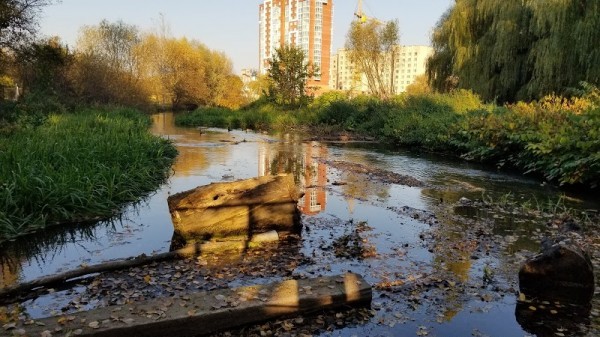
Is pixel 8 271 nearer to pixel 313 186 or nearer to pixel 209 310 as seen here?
pixel 209 310

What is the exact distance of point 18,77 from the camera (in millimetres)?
21797

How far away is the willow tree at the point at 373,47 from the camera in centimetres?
4072

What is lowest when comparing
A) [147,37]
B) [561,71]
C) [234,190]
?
[234,190]

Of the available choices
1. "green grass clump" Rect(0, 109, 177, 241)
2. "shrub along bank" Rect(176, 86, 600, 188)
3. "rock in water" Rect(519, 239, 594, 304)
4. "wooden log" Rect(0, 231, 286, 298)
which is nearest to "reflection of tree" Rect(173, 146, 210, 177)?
"green grass clump" Rect(0, 109, 177, 241)

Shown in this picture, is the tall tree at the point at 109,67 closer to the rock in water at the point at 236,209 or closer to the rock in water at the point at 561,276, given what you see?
the rock in water at the point at 236,209

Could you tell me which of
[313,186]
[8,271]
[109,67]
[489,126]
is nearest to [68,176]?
[8,271]

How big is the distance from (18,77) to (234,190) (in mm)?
21117

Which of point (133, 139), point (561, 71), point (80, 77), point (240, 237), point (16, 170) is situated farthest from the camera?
point (80, 77)

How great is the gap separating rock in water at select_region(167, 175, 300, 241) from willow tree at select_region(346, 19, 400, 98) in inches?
1394

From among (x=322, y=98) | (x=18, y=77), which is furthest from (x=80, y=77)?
(x=322, y=98)

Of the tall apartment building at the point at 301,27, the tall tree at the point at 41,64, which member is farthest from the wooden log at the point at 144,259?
the tall apartment building at the point at 301,27

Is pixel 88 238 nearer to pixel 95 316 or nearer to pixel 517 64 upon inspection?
pixel 95 316

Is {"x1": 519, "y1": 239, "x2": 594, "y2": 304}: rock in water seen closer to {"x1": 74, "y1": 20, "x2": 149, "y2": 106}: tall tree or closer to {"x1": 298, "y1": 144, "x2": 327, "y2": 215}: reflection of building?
{"x1": 298, "y1": 144, "x2": 327, "y2": 215}: reflection of building

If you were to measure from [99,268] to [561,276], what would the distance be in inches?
166
